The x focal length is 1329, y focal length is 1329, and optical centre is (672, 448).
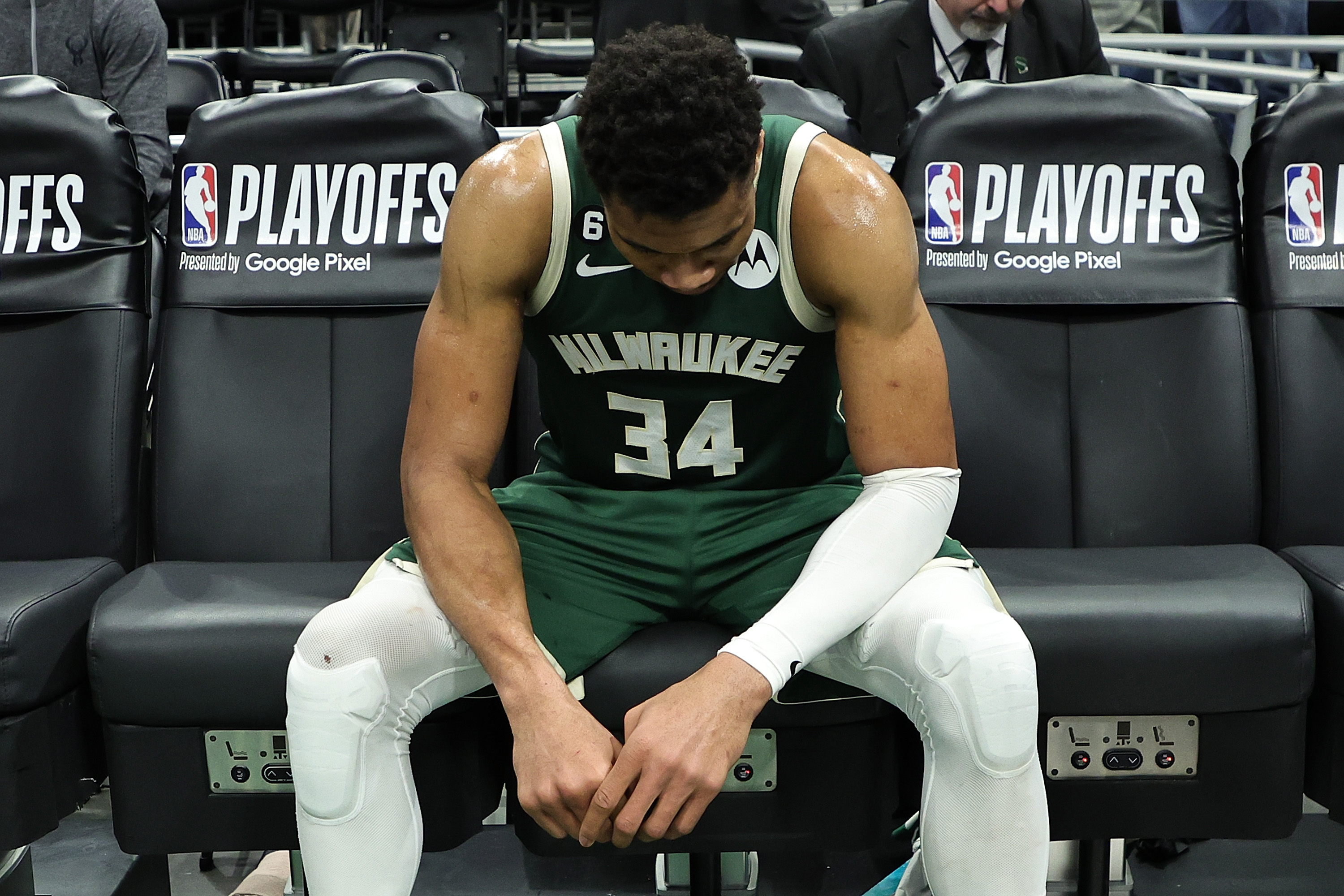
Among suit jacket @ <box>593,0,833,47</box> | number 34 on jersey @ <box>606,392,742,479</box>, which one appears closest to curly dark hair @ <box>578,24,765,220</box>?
number 34 on jersey @ <box>606,392,742,479</box>

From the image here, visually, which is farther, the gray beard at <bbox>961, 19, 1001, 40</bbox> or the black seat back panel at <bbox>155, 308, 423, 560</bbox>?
the gray beard at <bbox>961, 19, 1001, 40</bbox>

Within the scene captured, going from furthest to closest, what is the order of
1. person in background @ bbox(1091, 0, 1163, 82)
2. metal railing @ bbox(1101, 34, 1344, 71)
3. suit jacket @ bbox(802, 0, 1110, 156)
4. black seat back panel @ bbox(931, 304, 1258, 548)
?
person in background @ bbox(1091, 0, 1163, 82) → metal railing @ bbox(1101, 34, 1344, 71) → suit jacket @ bbox(802, 0, 1110, 156) → black seat back panel @ bbox(931, 304, 1258, 548)

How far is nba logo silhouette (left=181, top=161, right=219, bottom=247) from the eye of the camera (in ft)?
6.42

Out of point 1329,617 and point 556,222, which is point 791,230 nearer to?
point 556,222

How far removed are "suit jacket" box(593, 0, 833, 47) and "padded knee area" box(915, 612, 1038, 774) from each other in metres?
2.45

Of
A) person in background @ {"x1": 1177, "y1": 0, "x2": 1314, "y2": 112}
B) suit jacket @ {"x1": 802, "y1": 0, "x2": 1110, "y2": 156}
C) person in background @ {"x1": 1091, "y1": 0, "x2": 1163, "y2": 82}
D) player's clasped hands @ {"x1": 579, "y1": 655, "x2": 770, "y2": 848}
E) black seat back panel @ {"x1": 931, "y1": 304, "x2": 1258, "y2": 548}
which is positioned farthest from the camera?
person in background @ {"x1": 1091, "y1": 0, "x2": 1163, "y2": 82}

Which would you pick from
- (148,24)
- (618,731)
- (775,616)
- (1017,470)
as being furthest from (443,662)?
(148,24)

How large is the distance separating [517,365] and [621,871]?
0.91 m

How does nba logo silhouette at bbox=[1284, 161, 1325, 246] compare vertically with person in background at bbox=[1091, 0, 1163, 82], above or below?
below

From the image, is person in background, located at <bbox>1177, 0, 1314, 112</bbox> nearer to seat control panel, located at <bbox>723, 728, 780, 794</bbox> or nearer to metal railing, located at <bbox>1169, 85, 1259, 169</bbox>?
metal railing, located at <bbox>1169, 85, 1259, 169</bbox>

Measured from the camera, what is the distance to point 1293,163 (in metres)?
1.93

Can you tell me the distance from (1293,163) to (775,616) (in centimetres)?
117

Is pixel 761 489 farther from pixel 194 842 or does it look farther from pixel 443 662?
pixel 194 842

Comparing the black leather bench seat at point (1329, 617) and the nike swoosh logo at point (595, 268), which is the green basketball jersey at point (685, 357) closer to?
the nike swoosh logo at point (595, 268)
